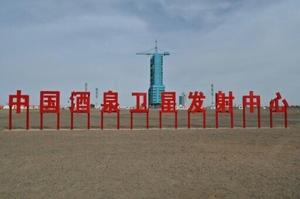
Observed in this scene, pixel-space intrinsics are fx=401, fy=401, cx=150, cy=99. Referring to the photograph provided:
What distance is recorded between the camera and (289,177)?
8.94m

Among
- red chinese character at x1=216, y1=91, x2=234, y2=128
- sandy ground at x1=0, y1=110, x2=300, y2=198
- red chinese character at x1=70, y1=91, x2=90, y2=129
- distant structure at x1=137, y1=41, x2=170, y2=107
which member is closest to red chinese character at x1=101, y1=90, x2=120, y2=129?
red chinese character at x1=70, y1=91, x2=90, y2=129

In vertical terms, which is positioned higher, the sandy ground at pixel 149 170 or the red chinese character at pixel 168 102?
the red chinese character at pixel 168 102

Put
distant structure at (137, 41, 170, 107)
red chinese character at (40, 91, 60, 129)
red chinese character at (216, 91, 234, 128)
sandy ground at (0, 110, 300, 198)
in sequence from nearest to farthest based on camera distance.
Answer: sandy ground at (0, 110, 300, 198), red chinese character at (40, 91, 60, 129), red chinese character at (216, 91, 234, 128), distant structure at (137, 41, 170, 107)

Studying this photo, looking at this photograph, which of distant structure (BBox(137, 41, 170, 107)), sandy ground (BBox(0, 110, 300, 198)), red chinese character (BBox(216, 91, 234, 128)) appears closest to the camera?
sandy ground (BBox(0, 110, 300, 198))

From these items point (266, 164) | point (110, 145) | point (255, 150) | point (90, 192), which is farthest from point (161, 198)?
point (110, 145)

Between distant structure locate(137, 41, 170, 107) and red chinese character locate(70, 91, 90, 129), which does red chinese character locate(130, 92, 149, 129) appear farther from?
distant structure locate(137, 41, 170, 107)

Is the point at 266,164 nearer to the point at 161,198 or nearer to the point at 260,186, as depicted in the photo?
the point at 260,186

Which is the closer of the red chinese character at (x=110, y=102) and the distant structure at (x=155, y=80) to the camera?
the red chinese character at (x=110, y=102)

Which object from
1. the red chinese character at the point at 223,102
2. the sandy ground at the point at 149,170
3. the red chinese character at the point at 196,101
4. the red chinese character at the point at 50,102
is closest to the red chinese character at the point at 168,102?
the red chinese character at the point at 196,101

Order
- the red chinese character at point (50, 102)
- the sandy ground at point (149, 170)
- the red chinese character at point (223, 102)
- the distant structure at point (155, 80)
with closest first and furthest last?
the sandy ground at point (149, 170)
the red chinese character at point (50, 102)
the red chinese character at point (223, 102)
the distant structure at point (155, 80)

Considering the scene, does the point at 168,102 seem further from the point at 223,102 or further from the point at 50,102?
the point at 50,102

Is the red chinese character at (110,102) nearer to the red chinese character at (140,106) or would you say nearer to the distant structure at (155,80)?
the red chinese character at (140,106)

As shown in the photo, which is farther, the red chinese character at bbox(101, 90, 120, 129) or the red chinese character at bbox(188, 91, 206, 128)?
the red chinese character at bbox(188, 91, 206, 128)

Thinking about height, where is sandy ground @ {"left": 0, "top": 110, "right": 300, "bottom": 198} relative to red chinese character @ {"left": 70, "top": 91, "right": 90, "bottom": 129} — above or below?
below
